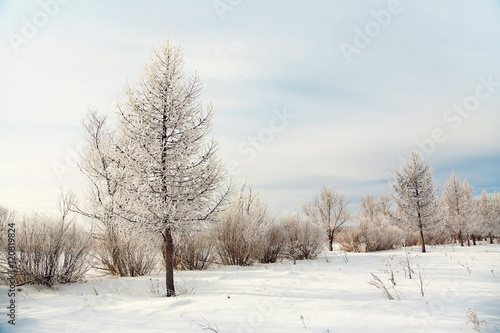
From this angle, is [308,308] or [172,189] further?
[172,189]

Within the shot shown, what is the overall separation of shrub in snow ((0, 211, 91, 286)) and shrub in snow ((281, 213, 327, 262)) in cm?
1033

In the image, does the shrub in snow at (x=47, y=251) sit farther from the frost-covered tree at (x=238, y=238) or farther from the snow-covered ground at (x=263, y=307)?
the frost-covered tree at (x=238, y=238)

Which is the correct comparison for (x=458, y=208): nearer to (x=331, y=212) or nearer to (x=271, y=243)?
(x=331, y=212)

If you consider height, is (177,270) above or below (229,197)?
below

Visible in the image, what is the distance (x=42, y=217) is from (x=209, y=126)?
552 cm

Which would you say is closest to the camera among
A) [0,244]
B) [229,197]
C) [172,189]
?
[172,189]

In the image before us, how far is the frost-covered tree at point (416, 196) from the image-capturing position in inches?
917

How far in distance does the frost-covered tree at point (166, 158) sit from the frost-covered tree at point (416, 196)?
72.2 ft

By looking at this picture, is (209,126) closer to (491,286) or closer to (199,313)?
(199,313)

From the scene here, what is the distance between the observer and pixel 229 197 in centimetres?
775

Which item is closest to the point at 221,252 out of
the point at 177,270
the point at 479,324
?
the point at 177,270

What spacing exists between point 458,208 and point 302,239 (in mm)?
26240

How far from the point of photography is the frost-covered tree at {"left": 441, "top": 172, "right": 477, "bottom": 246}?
30.1m

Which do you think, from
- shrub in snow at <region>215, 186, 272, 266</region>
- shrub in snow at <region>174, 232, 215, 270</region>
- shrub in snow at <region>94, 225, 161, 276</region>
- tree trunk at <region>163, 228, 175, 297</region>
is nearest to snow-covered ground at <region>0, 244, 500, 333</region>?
tree trunk at <region>163, 228, 175, 297</region>
